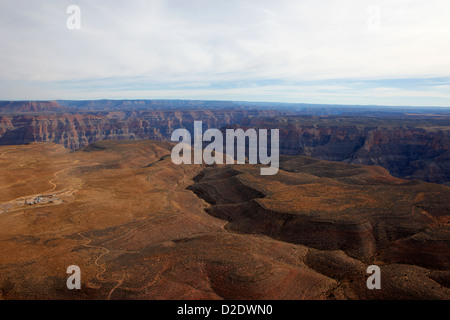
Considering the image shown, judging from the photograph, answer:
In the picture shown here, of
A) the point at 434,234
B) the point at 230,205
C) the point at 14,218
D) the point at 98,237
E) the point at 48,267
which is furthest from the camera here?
the point at 230,205

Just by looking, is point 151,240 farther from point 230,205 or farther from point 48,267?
point 230,205

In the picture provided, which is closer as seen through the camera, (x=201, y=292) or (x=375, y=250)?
(x=201, y=292)

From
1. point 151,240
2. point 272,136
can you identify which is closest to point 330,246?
point 151,240

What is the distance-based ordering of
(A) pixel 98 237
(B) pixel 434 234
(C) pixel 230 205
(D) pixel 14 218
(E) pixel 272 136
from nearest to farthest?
(B) pixel 434 234
(A) pixel 98 237
(D) pixel 14 218
(C) pixel 230 205
(E) pixel 272 136

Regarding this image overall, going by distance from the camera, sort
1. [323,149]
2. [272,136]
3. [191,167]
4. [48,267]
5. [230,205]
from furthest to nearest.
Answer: [272,136] → [323,149] → [191,167] → [230,205] → [48,267]

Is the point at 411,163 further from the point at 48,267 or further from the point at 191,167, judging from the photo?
the point at 48,267

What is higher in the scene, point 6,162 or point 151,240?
point 6,162
